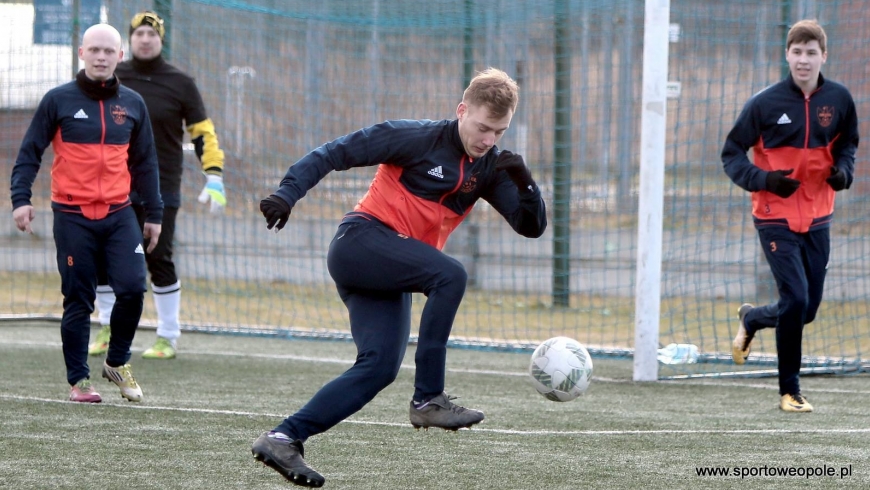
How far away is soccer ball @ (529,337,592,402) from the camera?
5.24 m

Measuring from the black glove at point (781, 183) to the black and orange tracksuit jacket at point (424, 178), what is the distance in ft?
6.75

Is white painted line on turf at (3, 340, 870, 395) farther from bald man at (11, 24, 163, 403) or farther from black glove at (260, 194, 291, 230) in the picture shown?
black glove at (260, 194, 291, 230)

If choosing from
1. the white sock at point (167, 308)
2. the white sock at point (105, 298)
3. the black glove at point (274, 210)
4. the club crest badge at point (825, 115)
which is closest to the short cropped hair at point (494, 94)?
the black glove at point (274, 210)

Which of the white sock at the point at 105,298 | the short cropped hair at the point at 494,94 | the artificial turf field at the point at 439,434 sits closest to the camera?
the short cropped hair at the point at 494,94

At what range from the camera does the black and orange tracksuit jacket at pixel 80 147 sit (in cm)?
622

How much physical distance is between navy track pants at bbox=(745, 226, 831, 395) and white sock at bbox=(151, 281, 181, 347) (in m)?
4.02

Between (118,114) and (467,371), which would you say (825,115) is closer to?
(467,371)

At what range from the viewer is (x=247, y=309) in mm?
10938

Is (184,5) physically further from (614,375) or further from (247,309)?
(614,375)

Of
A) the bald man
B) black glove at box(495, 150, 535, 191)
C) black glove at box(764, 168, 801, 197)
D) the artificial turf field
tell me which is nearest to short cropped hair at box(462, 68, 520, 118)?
black glove at box(495, 150, 535, 191)

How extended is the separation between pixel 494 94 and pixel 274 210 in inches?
37.8

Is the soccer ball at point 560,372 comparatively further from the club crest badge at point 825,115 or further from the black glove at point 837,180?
the club crest badge at point 825,115

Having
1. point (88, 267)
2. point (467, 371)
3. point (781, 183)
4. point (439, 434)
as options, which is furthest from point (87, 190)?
point (781, 183)

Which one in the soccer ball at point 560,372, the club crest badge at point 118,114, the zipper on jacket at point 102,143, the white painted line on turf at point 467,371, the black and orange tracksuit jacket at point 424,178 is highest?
the club crest badge at point 118,114
